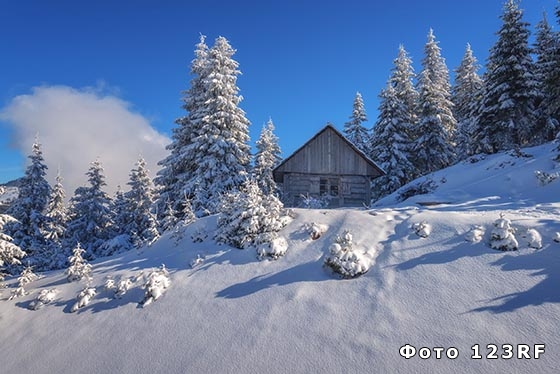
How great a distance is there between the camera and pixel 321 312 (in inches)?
196

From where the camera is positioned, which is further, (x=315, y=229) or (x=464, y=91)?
(x=464, y=91)

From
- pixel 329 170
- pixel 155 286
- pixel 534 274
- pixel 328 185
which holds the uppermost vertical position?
pixel 329 170

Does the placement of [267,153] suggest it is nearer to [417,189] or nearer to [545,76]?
[417,189]

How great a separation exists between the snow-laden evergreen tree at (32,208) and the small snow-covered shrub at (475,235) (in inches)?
954

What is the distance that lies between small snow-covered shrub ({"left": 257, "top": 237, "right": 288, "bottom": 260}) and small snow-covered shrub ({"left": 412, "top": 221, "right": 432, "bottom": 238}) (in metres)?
2.91

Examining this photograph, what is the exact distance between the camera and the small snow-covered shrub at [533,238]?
215 inches

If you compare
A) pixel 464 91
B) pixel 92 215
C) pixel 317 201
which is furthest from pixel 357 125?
pixel 92 215

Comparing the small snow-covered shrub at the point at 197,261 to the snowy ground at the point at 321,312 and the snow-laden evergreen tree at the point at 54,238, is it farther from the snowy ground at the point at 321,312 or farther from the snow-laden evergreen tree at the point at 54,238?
the snow-laden evergreen tree at the point at 54,238

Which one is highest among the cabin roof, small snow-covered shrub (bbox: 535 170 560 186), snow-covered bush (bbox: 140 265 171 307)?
the cabin roof

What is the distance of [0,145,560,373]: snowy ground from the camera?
4105 mm

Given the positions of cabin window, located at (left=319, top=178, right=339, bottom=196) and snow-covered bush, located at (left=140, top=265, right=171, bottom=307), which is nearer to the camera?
snow-covered bush, located at (left=140, top=265, right=171, bottom=307)

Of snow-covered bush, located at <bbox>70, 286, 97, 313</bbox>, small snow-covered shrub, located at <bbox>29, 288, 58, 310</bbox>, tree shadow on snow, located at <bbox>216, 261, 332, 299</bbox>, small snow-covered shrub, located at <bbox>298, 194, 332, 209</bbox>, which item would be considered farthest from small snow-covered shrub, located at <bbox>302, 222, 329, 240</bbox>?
small snow-covered shrub, located at <bbox>298, 194, 332, 209</bbox>

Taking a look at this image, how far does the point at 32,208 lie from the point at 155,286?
66.9 ft

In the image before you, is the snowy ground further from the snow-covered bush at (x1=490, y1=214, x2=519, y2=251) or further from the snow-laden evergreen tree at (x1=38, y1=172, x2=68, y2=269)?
the snow-laden evergreen tree at (x1=38, y1=172, x2=68, y2=269)
